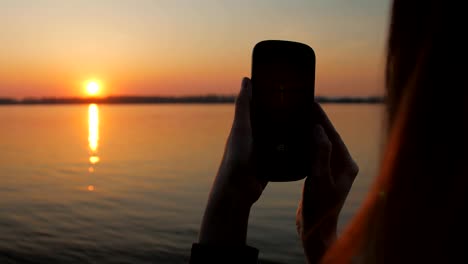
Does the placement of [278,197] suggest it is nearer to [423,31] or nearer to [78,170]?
[78,170]

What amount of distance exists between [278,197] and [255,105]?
13.0m

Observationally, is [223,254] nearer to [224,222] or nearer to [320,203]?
[224,222]

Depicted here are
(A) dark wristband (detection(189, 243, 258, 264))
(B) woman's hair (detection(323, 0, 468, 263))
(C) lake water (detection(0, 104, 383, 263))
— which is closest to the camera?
(B) woman's hair (detection(323, 0, 468, 263))

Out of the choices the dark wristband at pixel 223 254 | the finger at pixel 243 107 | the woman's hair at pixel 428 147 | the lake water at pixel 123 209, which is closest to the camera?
the woman's hair at pixel 428 147

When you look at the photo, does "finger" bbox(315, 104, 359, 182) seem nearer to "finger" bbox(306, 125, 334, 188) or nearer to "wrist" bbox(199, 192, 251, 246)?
"finger" bbox(306, 125, 334, 188)

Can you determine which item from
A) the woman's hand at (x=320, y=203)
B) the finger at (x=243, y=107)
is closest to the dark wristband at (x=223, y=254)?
the woman's hand at (x=320, y=203)

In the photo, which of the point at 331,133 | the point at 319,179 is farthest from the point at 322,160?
the point at 331,133

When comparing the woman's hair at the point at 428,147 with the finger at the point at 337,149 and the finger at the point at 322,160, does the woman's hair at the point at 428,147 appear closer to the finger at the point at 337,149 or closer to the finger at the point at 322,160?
the finger at the point at 322,160

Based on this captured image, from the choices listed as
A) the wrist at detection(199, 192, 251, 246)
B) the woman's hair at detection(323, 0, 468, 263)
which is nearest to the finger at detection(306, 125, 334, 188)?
the wrist at detection(199, 192, 251, 246)

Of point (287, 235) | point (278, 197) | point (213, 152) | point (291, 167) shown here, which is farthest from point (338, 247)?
point (213, 152)

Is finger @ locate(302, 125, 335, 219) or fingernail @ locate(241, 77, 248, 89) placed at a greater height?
fingernail @ locate(241, 77, 248, 89)

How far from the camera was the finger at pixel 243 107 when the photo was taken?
1.48m

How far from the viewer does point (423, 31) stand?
93 centimetres

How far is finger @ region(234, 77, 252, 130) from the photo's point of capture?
1477 millimetres
